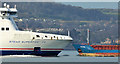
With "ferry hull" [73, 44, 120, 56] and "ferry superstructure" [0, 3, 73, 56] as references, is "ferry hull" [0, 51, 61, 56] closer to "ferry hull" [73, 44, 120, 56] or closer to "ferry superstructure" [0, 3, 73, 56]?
"ferry superstructure" [0, 3, 73, 56]

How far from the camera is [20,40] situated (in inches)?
3772

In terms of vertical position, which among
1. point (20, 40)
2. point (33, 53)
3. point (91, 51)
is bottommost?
point (91, 51)

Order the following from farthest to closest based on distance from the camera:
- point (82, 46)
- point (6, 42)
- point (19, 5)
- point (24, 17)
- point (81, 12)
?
point (81, 12)
point (19, 5)
point (24, 17)
point (82, 46)
point (6, 42)

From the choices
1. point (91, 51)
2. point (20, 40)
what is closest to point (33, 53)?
point (20, 40)

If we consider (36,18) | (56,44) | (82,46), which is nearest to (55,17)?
(36,18)

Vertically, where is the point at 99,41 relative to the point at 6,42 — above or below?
below

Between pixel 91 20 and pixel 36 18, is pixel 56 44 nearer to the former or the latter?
pixel 36 18

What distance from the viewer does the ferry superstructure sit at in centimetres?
9562

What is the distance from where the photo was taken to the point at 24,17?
126 meters

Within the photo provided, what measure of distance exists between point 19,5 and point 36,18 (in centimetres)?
1673

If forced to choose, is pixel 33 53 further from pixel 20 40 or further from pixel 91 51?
pixel 91 51

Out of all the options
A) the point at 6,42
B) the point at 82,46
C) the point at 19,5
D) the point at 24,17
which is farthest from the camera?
the point at 19,5

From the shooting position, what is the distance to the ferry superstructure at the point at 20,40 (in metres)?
95.6

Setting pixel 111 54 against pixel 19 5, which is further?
pixel 19 5
